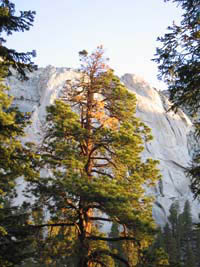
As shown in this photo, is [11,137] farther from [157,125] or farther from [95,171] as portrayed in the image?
[157,125]

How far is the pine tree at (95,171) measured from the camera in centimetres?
869

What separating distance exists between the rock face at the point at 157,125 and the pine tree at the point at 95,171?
43.7 m

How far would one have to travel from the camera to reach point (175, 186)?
196 ft

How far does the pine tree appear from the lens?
28.5 ft

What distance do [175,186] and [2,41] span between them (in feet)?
185

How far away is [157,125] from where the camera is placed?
68312 mm

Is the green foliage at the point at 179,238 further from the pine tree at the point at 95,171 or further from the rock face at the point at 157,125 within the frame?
the pine tree at the point at 95,171

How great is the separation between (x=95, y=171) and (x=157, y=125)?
59.0 m

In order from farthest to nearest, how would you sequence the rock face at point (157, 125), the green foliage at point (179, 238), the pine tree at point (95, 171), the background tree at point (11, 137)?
the rock face at point (157, 125)
the green foliage at point (179, 238)
the pine tree at point (95, 171)
the background tree at point (11, 137)

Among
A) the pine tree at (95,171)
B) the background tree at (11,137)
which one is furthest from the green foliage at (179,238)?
the background tree at (11,137)

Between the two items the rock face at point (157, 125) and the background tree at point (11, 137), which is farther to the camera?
the rock face at point (157, 125)

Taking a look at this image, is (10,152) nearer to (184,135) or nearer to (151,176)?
(151,176)

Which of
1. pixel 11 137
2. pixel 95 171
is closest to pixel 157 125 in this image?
pixel 95 171

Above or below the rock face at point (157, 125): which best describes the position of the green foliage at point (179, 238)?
below
